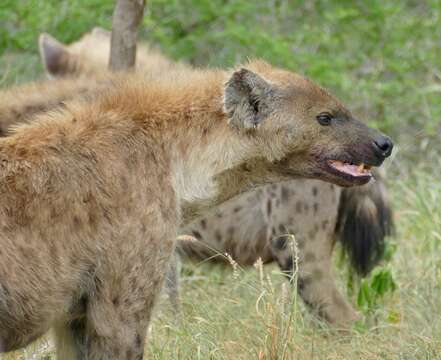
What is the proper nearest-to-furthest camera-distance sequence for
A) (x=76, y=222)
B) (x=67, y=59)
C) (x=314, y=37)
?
1. (x=76, y=222)
2. (x=67, y=59)
3. (x=314, y=37)

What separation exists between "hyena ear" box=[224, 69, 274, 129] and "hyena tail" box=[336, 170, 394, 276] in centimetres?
172

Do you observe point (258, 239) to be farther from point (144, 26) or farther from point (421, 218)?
point (144, 26)

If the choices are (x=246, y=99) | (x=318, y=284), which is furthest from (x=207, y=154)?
(x=318, y=284)

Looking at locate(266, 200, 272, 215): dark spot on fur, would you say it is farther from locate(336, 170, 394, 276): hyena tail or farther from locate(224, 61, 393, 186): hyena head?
locate(224, 61, 393, 186): hyena head

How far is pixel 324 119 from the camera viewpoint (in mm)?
4500

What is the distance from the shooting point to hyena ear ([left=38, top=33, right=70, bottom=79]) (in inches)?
275

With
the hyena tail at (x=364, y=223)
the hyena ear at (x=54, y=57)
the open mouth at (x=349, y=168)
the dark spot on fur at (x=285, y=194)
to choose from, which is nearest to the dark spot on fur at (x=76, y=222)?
the open mouth at (x=349, y=168)

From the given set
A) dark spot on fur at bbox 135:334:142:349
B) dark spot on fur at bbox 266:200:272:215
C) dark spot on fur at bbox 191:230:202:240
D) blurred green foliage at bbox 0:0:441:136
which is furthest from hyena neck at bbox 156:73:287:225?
blurred green foliage at bbox 0:0:441:136

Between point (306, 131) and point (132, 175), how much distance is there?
30.5 inches

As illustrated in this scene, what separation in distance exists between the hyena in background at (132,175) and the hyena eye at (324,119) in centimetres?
1

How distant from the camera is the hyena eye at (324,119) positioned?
449 cm

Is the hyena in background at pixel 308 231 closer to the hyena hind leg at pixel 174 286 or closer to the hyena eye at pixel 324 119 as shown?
the hyena hind leg at pixel 174 286

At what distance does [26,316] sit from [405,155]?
6.35 meters

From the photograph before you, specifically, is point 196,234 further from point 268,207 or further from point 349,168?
point 349,168
